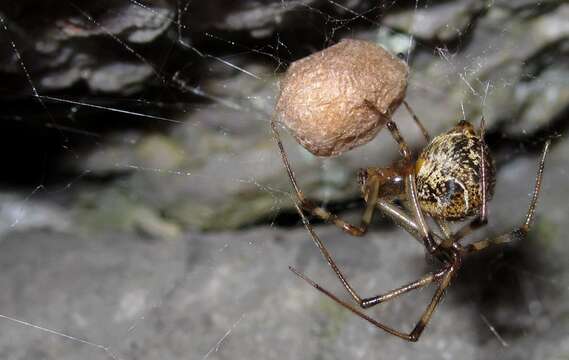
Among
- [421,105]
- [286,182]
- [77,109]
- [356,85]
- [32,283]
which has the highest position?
[356,85]

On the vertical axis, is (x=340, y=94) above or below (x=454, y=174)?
above

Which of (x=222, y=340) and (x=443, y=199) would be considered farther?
(x=222, y=340)

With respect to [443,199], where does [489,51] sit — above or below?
above

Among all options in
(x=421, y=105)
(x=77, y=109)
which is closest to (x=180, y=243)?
(x=77, y=109)

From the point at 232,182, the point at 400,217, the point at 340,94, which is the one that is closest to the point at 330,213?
the point at 400,217

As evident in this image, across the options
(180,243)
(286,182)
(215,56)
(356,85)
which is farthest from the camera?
(180,243)

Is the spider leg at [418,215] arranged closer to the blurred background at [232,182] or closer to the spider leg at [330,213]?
the spider leg at [330,213]

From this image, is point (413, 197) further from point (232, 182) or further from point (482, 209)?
point (232, 182)

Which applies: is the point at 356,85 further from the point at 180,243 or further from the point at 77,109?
the point at 180,243
